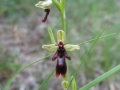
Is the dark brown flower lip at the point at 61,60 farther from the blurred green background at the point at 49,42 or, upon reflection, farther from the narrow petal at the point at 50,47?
the blurred green background at the point at 49,42

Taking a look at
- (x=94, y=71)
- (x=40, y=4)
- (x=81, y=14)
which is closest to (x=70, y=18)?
(x=81, y=14)

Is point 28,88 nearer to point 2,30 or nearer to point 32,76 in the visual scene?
point 32,76

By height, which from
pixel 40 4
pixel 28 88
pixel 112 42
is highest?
pixel 40 4

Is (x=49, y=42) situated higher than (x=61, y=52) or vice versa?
(x=61, y=52)

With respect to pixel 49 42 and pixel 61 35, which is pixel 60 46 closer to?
pixel 61 35

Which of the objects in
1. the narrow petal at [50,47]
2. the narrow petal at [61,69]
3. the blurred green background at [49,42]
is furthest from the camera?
the blurred green background at [49,42]

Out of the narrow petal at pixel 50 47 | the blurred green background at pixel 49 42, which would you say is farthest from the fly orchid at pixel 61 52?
the blurred green background at pixel 49 42

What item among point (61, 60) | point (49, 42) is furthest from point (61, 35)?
point (49, 42)

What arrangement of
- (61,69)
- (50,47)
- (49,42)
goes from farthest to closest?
(49,42) < (50,47) < (61,69)
